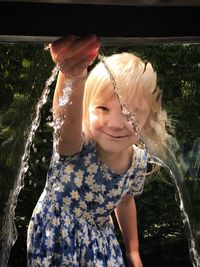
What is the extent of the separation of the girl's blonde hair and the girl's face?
2 centimetres

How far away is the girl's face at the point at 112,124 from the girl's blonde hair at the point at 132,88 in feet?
0.08

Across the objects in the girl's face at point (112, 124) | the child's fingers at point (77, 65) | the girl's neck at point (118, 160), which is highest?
the girl's face at point (112, 124)

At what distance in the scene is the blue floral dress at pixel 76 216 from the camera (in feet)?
7.13

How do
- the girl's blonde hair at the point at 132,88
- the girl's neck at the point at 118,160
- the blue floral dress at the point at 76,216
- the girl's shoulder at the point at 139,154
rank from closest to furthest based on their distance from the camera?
the girl's blonde hair at the point at 132,88 < the blue floral dress at the point at 76,216 < the girl's neck at the point at 118,160 < the girl's shoulder at the point at 139,154

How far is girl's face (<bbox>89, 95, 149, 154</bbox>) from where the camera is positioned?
2.20 m

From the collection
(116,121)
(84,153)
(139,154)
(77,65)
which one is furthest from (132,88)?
(77,65)

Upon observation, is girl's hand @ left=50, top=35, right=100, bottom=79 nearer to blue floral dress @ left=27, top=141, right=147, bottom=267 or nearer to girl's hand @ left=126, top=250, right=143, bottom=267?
blue floral dress @ left=27, top=141, right=147, bottom=267

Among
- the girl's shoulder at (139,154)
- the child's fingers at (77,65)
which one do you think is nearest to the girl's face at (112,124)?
the girl's shoulder at (139,154)

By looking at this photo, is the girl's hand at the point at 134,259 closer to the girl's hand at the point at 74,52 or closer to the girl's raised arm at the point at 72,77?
the girl's raised arm at the point at 72,77

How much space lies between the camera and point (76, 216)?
225 cm

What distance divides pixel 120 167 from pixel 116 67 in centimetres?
47

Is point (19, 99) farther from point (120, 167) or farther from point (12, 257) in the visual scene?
point (12, 257)

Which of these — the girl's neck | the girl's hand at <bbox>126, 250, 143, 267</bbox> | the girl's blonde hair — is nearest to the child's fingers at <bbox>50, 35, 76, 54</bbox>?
the girl's blonde hair

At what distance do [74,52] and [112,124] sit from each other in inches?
33.4
